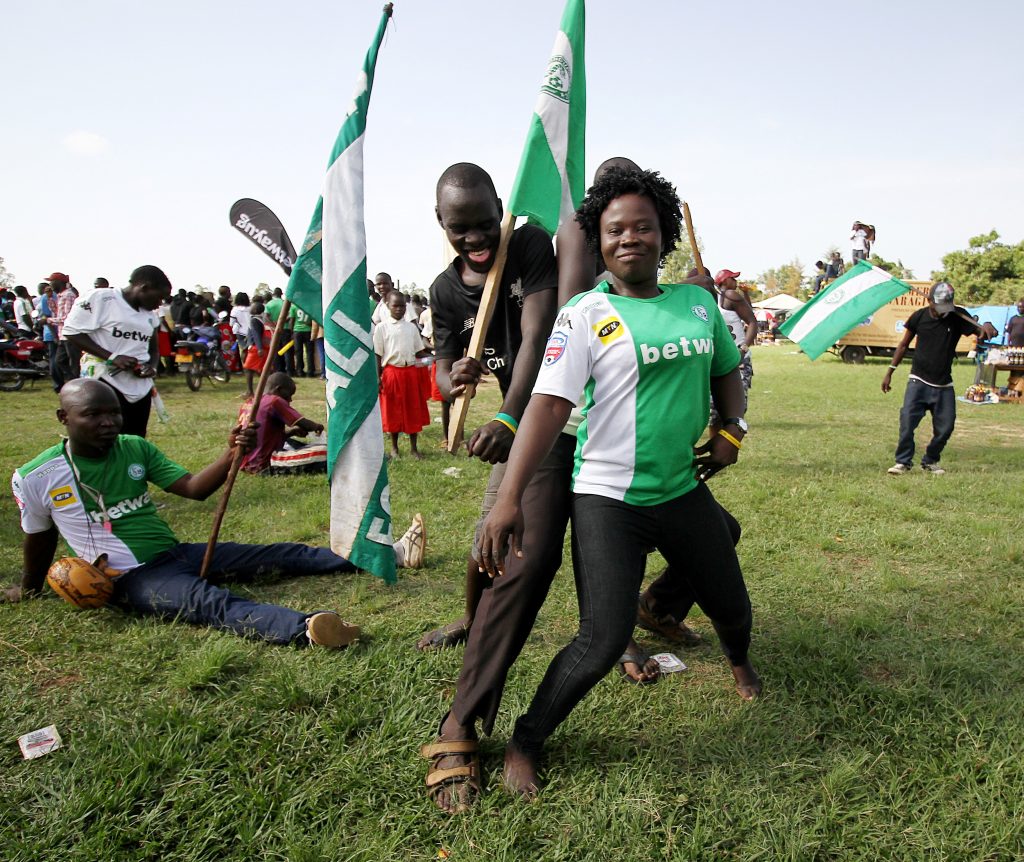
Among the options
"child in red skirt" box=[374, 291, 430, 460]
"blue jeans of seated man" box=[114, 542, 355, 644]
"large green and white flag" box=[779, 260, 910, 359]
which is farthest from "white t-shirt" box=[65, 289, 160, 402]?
"large green and white flag" box=[779, 260, 910, 359]

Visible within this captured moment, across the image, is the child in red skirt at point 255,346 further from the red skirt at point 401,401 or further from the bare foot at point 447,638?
the bare foot at point 447,638

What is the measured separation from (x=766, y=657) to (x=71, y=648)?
10.8 ft

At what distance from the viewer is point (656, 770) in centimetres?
251

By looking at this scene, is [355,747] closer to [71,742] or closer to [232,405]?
[71,742]

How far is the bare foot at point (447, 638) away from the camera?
3.38 metres

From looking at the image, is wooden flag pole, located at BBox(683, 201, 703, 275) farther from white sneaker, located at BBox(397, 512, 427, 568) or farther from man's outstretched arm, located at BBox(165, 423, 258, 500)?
man's outstretched arm, located at BBox(165, 423, 258, 500)

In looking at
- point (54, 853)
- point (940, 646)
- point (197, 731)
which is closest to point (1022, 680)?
point (940, 646)

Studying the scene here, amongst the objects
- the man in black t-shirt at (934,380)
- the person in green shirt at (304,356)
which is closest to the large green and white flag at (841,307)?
the man in black t-shirt at (934,380)

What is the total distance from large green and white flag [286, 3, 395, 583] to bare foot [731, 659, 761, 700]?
199 cm

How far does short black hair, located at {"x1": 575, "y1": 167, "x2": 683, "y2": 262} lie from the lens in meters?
2.42

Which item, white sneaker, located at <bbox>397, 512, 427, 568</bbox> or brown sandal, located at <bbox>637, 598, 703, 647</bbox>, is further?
white sneaker, located at <bbox>397, 512, 427, 568</bbox>

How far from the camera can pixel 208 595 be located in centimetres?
358

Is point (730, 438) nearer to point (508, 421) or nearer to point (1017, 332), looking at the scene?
point (508, 421)

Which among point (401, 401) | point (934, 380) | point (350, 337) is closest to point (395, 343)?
point (401, 401)
